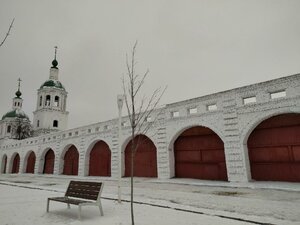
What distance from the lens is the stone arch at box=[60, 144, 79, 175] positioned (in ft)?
81.2

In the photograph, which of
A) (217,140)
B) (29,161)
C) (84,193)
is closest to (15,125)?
(29,161)

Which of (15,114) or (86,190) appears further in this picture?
(15,114)

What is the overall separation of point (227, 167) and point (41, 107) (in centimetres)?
4083

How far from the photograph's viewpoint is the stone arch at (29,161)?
106ft

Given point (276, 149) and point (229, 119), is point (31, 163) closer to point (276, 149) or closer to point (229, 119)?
point (229, 119)

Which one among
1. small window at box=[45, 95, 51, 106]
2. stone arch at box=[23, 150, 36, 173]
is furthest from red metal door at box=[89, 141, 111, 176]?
small window at box=[45, 95, 51, 106]

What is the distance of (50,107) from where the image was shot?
44.5 metres

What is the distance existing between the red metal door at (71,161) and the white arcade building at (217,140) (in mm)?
216

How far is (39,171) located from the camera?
96.8 ft

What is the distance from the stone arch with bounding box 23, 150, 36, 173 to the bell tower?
10912 millimetres

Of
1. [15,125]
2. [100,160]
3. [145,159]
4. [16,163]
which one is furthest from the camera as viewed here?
[15,125]

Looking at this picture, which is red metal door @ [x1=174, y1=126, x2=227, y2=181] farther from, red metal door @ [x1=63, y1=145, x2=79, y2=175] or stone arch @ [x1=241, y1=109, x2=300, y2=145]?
red metal door @ [x1=63, y1=145, x2=79, y2=175]

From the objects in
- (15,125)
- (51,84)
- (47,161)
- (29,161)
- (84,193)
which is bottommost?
(84,193)

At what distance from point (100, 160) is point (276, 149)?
50.3 ft
